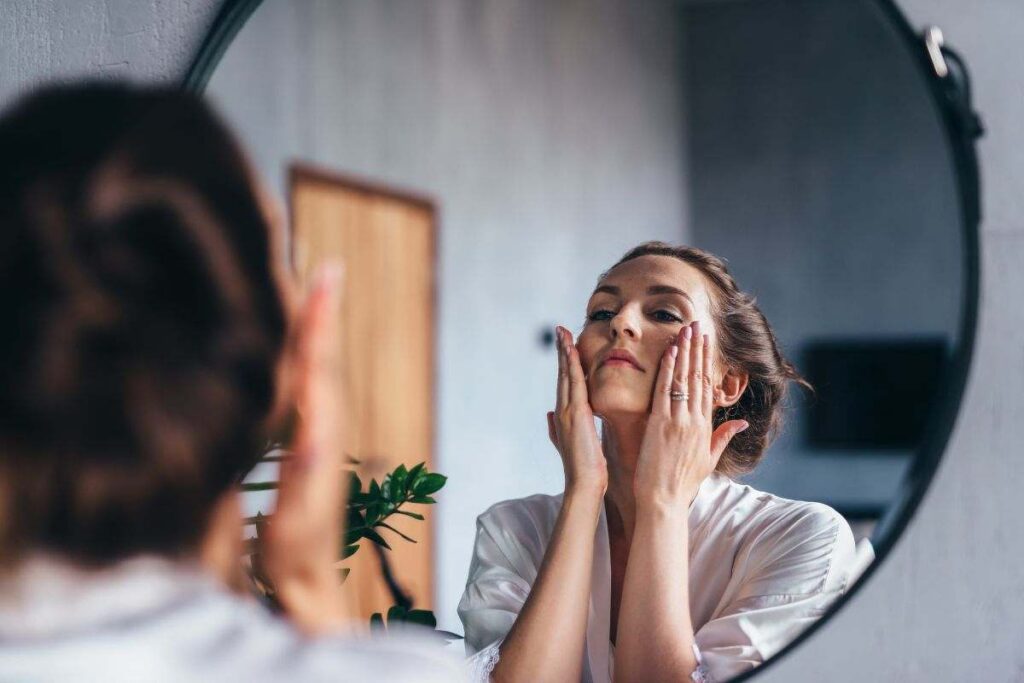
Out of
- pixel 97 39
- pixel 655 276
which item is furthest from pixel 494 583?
pixel 97 39

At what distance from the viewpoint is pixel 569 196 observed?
872mm

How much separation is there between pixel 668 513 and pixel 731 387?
113 mm

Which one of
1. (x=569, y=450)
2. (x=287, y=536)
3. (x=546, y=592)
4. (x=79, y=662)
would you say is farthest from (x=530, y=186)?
(x=79, y=662)

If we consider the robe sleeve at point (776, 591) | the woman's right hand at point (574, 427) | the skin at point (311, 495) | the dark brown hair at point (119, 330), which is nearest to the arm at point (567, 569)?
the woman's right hand at point (574, 427)

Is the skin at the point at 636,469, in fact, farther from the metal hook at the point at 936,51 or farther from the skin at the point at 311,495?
the skin at the point at 311,495

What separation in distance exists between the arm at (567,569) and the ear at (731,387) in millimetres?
107

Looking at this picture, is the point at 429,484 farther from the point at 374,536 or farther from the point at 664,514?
the point at 664,514

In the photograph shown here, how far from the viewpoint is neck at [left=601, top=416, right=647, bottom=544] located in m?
0.82

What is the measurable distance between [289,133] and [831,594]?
628 mm

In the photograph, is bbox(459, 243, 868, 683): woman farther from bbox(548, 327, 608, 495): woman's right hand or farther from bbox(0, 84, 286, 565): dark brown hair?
bbox(0, 84, 286, 565): dark brown hair

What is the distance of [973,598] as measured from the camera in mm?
780

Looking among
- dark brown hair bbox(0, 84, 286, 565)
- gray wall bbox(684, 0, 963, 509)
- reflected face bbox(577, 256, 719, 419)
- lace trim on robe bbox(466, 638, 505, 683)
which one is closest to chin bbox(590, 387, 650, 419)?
reflected face bbox(577, 256, 719, 419)

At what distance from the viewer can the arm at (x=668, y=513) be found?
80 centimetres

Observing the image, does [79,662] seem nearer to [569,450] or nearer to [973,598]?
[569,450]
